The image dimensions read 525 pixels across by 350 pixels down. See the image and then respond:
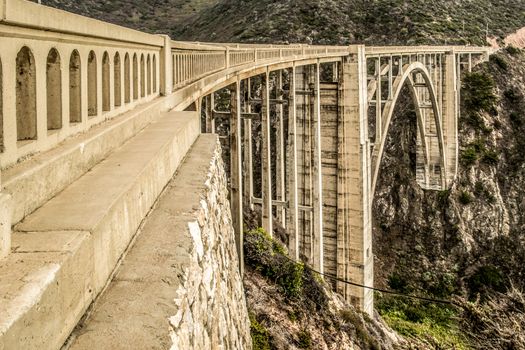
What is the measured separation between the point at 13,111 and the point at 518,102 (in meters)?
50.4

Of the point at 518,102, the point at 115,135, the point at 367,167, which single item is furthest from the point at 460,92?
the point at 115,135

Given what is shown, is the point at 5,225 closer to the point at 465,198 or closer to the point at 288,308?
the point at 288,308

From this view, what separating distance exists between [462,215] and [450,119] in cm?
720

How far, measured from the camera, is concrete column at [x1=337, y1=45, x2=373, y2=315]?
900 inches

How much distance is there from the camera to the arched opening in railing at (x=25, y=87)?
3.56m

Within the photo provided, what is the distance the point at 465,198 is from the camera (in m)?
40.9

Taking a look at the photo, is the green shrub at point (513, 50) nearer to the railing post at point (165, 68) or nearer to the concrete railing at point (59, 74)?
the railing post at point (165, 68)

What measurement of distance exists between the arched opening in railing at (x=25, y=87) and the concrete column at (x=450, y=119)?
1571 inches

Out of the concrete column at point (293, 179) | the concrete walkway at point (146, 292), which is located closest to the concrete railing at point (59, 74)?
the concrete walkway at point (146, 292)

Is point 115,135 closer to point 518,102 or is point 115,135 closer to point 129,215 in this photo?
point 129,215

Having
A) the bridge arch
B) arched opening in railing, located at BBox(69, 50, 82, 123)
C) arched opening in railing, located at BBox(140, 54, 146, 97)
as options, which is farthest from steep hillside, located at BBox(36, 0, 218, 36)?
arched opening in railing, located at BBox(69, 50, 82, 123)

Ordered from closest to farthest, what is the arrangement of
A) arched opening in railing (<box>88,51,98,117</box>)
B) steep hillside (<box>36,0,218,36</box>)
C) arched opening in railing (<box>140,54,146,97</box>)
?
arched opening in railing (<box>88,51,98,117</box>) < arched opening in railing (<box>140,54,146,97</box>) < steep hillside (<box>36,0,218,36</box>)

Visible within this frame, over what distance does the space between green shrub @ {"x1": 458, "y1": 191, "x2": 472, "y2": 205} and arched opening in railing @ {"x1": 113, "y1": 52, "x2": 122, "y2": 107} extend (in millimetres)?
38551

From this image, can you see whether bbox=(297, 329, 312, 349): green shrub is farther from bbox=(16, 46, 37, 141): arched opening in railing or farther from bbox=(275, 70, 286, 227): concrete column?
bbox=(16, 46, 37, 141): arched opening in railing
